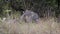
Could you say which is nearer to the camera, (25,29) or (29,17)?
(25,29)

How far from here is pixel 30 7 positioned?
11.9m

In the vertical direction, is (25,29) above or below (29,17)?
above

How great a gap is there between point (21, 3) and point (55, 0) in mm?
1810

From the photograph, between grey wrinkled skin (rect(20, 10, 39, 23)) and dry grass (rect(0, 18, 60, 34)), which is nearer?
dry grass (rect(0, 18, 60, 34))

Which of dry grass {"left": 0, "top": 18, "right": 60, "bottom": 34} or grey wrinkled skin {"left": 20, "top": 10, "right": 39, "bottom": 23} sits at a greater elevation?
dry grass {"left": 0, "top": 18, "right": 60, "bottom": 34}

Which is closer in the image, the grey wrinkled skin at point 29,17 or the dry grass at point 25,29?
the dry grass at point 25,29

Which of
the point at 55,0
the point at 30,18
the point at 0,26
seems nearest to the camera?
the point at 0,26

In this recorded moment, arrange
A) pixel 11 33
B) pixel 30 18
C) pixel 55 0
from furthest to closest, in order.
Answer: pixel 55 0, pixel 30 18, pixel 11 33

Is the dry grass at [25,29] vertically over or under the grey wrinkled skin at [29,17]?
over

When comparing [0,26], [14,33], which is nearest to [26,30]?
[14,33]

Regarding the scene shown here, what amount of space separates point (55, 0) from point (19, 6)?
1967 mm

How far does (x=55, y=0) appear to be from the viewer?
37.4 ft

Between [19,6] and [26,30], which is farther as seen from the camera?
[19,6]

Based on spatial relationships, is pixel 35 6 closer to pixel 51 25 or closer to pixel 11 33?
pixel 51 25
